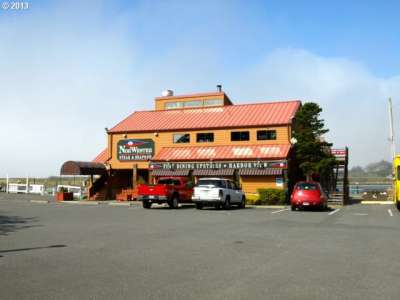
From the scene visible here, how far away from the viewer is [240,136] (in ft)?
120

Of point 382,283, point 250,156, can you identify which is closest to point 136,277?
point 382,283

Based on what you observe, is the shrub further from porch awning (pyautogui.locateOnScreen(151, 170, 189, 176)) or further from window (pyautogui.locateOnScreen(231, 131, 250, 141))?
porch awning (pyautogui.locateOnScreen(151, 170, 189, 176))

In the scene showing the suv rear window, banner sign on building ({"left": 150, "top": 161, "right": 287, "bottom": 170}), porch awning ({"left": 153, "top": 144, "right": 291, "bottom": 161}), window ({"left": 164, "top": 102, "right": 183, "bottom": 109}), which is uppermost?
window ({"left": 164, "top": 102, "right": 183, "bottom": 109})

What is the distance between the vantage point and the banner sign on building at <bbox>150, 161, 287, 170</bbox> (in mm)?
32469

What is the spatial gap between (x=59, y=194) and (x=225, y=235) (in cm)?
2631

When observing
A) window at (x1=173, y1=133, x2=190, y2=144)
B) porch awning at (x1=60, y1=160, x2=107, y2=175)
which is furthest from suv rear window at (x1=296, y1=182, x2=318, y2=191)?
porch awning at (x1=60, y1=160, x2=107, y2=175)

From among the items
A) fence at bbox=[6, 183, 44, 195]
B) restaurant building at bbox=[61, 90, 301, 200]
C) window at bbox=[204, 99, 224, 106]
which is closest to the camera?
restaurant building at bbox=[61, 90, 301, 200]

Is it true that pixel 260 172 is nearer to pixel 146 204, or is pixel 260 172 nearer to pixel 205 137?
pixel 205 137

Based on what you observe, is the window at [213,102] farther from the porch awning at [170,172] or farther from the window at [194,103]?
the porch awning at [170,172]

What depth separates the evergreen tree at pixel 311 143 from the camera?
32.9 meters

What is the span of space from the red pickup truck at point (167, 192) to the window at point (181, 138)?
1115 centimetres

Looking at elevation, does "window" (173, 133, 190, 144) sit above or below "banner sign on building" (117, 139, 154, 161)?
above

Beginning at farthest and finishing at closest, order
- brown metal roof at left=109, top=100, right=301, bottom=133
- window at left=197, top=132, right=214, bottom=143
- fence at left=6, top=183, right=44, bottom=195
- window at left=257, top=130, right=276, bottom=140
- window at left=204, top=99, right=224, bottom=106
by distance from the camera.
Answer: fence at left=6, top=183, right=44, bottom=195, window at left=204, top=99, right=224, bottom=106, window at left=197, top=132, right=214, bottom=143, brown metal roof at left=109, top=100, right=301, bottom=133, window at left=257, top=130, right=276, bottom=140

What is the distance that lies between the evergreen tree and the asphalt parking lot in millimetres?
19157
